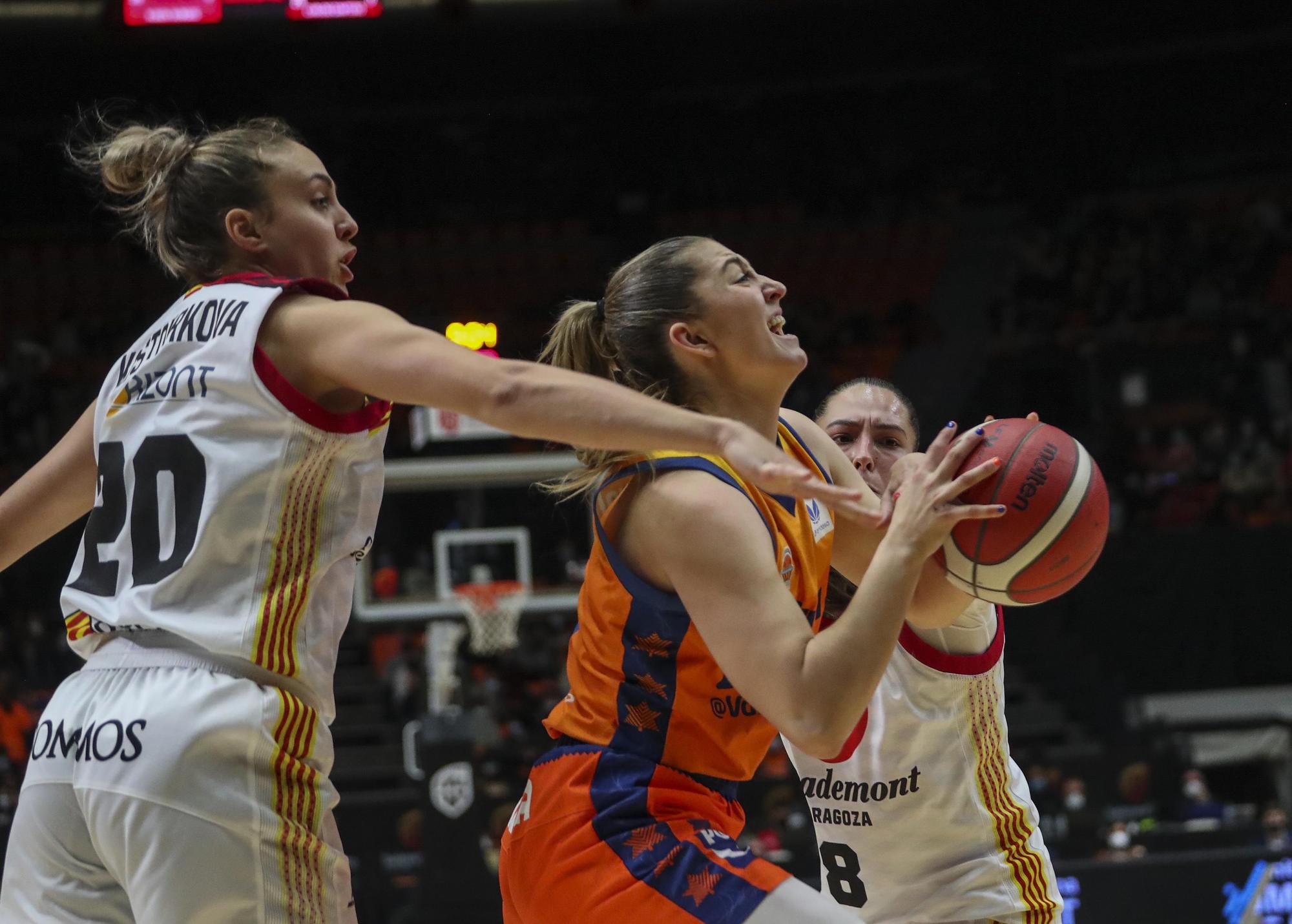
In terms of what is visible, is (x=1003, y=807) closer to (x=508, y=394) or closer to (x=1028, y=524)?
(x=1028, y=524)

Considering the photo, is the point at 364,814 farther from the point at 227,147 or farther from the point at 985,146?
the point at 985,146

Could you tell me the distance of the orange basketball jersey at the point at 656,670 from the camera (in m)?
2.48

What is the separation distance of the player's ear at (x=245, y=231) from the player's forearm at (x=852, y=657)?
3.91 feet

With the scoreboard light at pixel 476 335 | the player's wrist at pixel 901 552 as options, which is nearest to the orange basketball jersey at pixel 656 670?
the player's wrist at pixel 901 552

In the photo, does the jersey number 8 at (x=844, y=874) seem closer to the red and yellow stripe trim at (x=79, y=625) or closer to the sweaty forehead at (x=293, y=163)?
the red and yellow stripe trim at (x=79, y=625)

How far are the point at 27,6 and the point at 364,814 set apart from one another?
Answer: 36.9ft

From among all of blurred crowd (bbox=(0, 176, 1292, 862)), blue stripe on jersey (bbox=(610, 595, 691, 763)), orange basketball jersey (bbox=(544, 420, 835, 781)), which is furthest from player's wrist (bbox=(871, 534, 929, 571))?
blurred crowd (bbox=(0, 176, 1292, 862))

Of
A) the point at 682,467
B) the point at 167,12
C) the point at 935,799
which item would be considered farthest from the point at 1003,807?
the point at 167,12

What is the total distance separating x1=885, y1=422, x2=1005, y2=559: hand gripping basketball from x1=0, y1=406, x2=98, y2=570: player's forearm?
1.49 m

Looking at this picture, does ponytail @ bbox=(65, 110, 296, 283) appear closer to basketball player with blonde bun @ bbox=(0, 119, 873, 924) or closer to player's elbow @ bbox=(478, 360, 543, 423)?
basketball player with blonde bun @ bbox=(0, 119, 873, 924)

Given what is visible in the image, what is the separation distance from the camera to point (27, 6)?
52.9 feet

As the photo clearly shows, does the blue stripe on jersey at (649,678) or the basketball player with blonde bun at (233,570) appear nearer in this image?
the basketball player with blonde bun at (233,570)

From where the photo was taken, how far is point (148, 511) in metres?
2.23

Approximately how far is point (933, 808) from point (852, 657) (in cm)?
110
